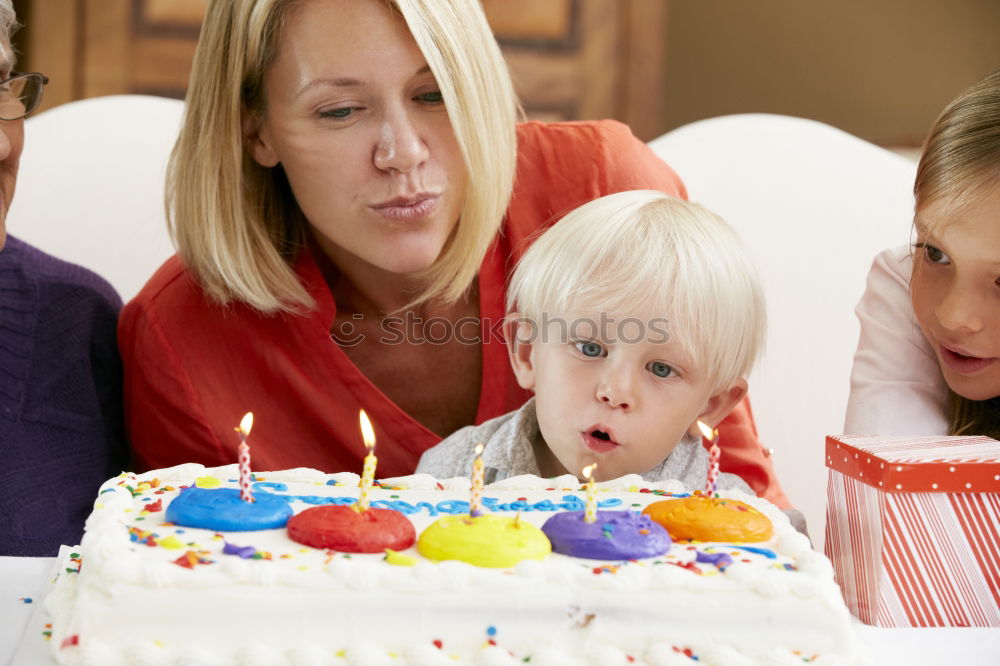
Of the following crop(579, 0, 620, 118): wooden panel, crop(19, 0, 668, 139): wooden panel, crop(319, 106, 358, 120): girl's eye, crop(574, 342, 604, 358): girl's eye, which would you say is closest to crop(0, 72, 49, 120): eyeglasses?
crop(319, 106, 358, 120): girl's eye

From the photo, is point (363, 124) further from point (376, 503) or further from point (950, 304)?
point (950, 304)

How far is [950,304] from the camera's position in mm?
1363

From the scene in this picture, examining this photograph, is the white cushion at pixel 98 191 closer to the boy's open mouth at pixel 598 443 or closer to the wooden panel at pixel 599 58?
the boy's open mouth at pixel 598 443

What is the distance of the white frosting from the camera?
91 cm

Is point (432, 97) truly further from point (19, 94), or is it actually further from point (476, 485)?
point (476, 485)

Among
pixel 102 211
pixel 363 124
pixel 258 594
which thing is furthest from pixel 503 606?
pixel 102 211

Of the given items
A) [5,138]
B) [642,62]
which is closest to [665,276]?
[5,138]

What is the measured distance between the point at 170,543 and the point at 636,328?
0.64 m

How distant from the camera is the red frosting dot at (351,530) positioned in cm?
97

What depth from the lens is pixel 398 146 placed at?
5.19 feet

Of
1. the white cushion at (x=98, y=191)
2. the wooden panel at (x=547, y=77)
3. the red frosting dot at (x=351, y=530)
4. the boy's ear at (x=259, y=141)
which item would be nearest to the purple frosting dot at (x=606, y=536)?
the red frosting dot at (x=351, y=530)

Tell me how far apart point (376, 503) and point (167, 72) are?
2.92 meters

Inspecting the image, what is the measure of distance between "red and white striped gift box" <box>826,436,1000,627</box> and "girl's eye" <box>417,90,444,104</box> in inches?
32.8

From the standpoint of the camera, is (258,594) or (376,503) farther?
(376,503)
